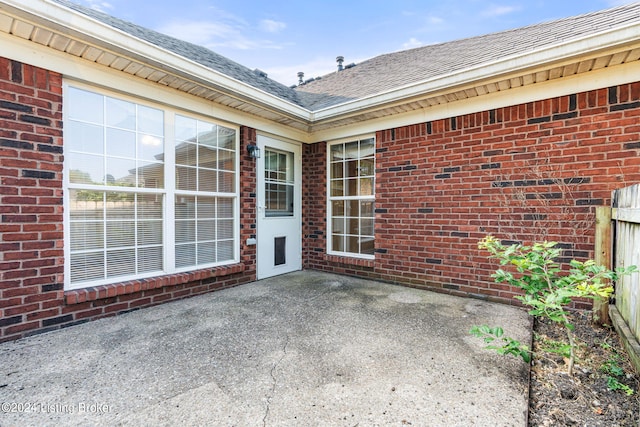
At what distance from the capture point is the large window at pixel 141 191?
9.70 ft

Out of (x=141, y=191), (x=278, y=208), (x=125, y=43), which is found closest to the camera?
(x=125, y=43)

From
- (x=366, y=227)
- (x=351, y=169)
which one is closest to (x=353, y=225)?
(x=366, y=227)

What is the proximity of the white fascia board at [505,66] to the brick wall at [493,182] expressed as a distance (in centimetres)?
52

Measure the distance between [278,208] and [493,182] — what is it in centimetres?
Answer: 325

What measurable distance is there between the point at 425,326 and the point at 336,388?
1342 millimetres

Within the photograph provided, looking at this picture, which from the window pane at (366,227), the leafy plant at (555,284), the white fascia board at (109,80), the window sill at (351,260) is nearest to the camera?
the leafy plant at (555,284)

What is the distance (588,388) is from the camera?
70.6 inches

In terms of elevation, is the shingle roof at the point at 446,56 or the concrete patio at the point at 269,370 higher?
the shingle roof at the point at 446,56

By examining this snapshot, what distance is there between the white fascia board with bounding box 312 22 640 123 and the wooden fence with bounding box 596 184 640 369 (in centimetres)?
138

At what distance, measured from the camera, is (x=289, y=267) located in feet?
17.1

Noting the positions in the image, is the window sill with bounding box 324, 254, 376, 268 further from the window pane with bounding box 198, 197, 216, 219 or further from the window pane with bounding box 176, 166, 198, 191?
the window pane with bounding box 176, 166, 198, 191

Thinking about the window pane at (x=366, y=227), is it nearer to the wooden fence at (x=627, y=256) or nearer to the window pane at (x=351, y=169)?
the window pane at (x=351, y=169)

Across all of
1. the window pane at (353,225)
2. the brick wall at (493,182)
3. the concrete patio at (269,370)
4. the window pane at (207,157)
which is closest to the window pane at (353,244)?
the window pane at (353,225)

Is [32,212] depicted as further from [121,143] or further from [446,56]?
[446,56]
